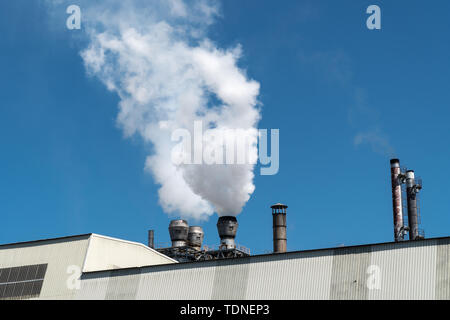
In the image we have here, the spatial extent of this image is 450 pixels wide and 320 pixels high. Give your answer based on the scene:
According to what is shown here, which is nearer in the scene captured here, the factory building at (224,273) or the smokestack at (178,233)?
the factory building at (224,273)

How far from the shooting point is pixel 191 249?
67938 millimetres

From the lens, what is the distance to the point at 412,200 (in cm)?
6384

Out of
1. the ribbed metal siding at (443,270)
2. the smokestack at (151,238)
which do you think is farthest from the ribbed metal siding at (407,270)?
the smokestack at (151,238)

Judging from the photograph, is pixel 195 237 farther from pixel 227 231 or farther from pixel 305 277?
pixel 305 277

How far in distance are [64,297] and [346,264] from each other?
700 inches

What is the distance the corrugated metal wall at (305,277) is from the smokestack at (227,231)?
3273 cm

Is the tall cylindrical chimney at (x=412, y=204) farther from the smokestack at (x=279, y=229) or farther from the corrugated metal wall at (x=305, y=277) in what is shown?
the corrugated metal wall at (x=305, y=277)

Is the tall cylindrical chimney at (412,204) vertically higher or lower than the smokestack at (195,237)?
higher

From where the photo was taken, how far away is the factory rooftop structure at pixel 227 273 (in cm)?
2595

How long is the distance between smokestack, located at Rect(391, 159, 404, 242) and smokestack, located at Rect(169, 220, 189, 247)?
81.3 ft

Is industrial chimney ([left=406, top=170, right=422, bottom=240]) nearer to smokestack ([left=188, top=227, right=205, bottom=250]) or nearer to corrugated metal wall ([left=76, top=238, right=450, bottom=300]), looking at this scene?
smokestack ([left=188, top=227, right=205, bottom=250])

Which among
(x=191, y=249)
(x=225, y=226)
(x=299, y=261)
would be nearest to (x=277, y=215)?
(x=225, y=226)

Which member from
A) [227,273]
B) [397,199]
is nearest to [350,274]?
[227,273]

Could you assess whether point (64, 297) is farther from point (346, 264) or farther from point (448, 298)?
point (448, 298)
